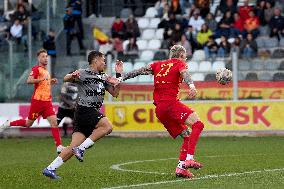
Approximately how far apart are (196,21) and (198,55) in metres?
3.67

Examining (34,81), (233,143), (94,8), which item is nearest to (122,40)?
(94,8)

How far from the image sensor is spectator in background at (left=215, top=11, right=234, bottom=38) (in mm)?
29312

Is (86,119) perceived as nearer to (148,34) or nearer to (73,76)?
(73,76)

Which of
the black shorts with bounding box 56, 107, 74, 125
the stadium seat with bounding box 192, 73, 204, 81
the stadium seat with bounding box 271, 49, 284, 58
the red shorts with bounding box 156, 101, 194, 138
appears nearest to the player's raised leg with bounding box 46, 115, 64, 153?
the black shorts with bounding box 56, 107, 74, 125

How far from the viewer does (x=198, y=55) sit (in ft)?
88.5

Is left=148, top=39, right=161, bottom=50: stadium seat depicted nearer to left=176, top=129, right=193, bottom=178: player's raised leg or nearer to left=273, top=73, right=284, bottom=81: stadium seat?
Answer: left=273, top=73, right=284, bottom=81: stadium seat

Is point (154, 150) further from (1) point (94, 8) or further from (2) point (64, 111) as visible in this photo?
(1) point (94, 8)

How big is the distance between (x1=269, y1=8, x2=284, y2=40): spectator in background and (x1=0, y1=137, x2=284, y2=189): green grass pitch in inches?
196

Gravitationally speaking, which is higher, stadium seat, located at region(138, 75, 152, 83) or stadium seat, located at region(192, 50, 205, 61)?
stadium seat, located at region(192, 50, 205, 61)

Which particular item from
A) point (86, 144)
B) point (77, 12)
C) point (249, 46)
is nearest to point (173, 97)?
point (86, 144)

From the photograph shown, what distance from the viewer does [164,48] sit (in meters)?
29.6

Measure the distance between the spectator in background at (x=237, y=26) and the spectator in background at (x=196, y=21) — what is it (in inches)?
44.9

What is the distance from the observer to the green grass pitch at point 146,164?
13.9 meters

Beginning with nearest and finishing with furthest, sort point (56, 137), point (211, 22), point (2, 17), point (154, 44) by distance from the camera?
point (56, 137), point (211, 22), point (154, 44), point (2, 17)
